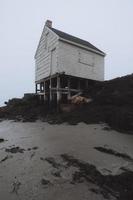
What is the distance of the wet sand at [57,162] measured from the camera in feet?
11.8

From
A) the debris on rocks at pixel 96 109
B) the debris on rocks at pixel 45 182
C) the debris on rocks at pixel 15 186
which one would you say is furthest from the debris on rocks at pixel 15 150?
the debris on rocks at pixel 96 109

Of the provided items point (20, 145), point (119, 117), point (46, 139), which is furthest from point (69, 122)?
point (20, 145)

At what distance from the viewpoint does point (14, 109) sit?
1593cm

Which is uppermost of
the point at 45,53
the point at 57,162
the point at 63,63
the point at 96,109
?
the point at 45,53

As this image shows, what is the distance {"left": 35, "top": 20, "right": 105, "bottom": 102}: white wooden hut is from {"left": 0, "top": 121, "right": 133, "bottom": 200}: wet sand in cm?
648

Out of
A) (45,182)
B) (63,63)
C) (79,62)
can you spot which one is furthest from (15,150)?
(79,62)

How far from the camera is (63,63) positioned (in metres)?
13.4

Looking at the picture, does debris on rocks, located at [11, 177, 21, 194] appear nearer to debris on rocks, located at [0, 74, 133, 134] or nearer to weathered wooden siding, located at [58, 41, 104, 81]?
debris on rocks, located at [0, 74, 133, 134]

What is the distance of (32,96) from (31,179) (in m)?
13.9

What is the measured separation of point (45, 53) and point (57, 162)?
11.7 meters

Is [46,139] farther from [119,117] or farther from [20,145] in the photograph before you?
[119,117]

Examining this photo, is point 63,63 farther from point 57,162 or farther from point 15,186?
point 15,186

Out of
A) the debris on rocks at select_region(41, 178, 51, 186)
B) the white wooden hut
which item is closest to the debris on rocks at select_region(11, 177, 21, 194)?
the debris on rocks at select_region(41, 178, 51, 186)

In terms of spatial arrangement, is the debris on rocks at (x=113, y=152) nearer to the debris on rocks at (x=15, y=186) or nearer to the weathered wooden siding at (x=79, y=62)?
the debris on rocks at (x=15, y=186)
